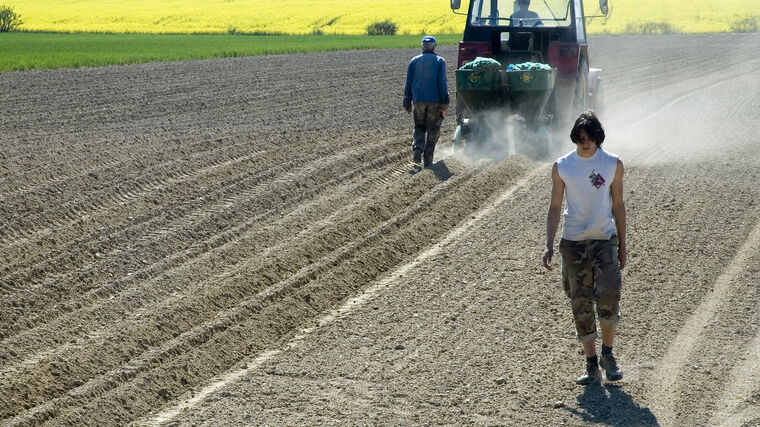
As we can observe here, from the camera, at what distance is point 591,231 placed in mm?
5906

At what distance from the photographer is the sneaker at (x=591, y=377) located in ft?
19.8

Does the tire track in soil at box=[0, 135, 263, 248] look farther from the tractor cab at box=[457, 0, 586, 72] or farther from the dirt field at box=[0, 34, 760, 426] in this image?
the tractor cab at box=[457, 0, 586, 72]

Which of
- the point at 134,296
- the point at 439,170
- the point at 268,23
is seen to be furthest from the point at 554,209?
the point at 268,23

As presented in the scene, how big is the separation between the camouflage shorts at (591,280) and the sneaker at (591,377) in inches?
6.9

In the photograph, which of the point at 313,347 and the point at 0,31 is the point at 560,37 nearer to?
the point at 313,347

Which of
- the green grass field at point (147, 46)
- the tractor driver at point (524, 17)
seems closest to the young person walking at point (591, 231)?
the tractor driver at point (524, 17)

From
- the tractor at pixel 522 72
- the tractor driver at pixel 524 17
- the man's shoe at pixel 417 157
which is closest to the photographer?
the man's shoe at pixel 417 157

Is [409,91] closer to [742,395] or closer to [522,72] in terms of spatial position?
[522,72]

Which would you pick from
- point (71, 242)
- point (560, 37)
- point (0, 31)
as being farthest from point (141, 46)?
point (71, 242)

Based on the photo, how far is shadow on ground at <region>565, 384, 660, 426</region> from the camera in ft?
18.1

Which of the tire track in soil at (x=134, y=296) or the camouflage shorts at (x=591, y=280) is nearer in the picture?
the camouflage shorts at (x=591, y=280)

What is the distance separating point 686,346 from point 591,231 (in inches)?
51.0

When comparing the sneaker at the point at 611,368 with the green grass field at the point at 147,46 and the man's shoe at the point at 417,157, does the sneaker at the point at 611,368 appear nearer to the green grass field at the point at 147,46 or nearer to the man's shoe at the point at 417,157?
the man's shoe at the point at 417,157

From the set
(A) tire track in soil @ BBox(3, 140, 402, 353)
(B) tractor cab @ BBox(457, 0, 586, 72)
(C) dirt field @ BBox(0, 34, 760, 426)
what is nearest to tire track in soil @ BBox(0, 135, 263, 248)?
(C) dirt field @ BBox(0, 34, 760, 426)
